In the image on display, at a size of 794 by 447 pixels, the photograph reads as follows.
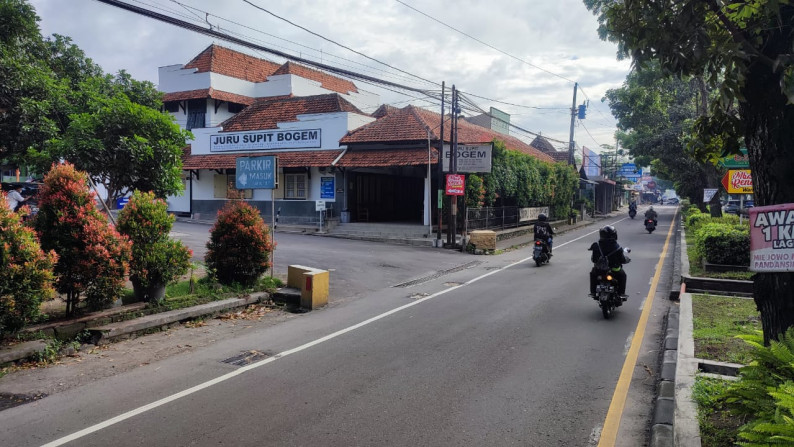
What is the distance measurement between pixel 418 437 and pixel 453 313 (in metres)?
5.27

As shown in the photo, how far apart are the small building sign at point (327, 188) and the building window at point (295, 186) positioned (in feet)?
3.65

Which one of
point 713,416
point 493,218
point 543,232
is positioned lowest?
point 713,416

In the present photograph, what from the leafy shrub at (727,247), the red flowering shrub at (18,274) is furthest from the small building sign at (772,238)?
the leafy shrub at (727,247)

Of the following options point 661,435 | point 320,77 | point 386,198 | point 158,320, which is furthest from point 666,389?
point 320,77

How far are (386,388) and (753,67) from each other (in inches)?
177

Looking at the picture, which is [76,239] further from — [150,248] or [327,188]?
[327,188]

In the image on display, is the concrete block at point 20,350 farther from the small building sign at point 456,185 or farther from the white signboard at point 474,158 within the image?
the white signboard at point 474,158

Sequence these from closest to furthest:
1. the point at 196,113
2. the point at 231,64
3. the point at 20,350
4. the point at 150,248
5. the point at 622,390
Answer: the point at 622,390 < the point at 20,350 < the point at 150,248 < the point at 196,113 < the point at 231,64

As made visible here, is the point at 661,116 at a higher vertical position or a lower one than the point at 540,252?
higher

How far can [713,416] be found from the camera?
4.41 metres

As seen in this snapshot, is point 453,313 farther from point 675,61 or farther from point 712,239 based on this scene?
point 712,239

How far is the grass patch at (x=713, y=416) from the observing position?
12.9ft

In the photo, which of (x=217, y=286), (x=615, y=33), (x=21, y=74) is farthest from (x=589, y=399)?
(x=21, y=74)

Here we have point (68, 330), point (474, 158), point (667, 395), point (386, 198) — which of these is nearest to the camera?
point (667, 395)
